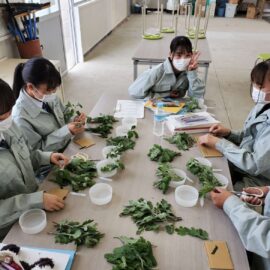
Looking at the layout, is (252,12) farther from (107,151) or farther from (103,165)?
(103,165)

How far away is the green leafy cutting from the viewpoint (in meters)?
1.00

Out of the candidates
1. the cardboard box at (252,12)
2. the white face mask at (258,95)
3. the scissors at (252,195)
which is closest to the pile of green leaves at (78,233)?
the scissors at (252,195)

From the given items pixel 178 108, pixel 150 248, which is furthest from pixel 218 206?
pixel 178 108

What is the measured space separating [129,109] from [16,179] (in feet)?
2.99

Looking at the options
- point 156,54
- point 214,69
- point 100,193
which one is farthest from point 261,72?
point 214,69

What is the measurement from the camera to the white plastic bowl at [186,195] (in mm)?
1140

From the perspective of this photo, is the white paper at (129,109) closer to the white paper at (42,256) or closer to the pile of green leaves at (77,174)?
the pile of green leaves at (77,174)

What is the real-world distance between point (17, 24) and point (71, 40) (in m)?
2.29

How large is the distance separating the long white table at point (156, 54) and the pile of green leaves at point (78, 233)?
2.19 meters

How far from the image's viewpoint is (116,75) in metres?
4.64

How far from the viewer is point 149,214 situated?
42.6 inches

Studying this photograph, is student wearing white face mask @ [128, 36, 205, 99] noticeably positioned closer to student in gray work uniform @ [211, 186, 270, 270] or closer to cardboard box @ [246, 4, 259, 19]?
student in gray work uniform @ [211, 186, 270, 270]

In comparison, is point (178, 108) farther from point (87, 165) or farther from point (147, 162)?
point (87, 165)

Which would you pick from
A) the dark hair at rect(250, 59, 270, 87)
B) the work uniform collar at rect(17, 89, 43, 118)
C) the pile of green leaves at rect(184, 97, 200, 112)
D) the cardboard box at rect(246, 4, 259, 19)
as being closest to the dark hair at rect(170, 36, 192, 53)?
the pile of green leaves at rect(184, 97, 200, 112)
